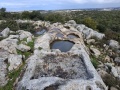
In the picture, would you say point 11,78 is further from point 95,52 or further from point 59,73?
point 95,52

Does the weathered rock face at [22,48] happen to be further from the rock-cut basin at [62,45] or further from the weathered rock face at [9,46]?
the rock-cut basin at [62,45]

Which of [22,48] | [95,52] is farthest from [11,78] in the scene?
[95,52]

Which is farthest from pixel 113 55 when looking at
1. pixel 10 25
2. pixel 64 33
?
pixel 10 25

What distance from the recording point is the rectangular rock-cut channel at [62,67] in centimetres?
1261

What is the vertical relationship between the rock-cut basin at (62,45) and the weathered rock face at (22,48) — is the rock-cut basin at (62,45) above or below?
below

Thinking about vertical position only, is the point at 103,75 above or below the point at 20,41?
below

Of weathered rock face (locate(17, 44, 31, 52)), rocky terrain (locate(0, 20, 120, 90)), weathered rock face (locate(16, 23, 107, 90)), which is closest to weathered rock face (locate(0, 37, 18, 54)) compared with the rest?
rocky terrain (locate(0, 20, 120, 90))

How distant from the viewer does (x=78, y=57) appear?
1548cm

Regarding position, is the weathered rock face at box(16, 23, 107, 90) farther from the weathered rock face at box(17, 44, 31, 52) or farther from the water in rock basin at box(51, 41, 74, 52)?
the water in rock basin at box(51, 41, 74, 52)

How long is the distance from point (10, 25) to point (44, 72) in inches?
739

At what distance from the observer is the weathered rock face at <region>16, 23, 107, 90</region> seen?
10266 millimetres

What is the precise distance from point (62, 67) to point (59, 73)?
1.05 m

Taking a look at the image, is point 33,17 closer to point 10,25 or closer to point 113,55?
point 10,25

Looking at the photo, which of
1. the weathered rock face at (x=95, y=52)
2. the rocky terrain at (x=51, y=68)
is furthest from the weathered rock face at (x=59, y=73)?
the weathered rock face at (x=95, y=52)
